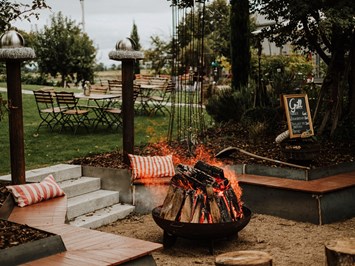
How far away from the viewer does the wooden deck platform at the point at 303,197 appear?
6262 millimetres

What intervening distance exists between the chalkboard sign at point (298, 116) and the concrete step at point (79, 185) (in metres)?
2.53

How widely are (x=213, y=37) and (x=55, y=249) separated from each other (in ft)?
81.4

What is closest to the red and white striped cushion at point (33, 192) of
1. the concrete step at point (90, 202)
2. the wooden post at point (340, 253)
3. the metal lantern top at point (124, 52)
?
the concrete step at point (90, 202)

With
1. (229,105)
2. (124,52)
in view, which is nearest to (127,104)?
(124,52)

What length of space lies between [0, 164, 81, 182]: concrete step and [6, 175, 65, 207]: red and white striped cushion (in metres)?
0.66

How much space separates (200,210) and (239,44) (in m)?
7.11

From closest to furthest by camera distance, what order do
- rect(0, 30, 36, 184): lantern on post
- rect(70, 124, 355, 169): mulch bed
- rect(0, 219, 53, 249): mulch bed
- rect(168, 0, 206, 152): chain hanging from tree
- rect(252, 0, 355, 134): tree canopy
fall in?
rect(0, 219, 53, 249): mulch bed, rect(0, 30, 36, 184): lantern on post, rect(70, 124, 355, 169): mulch bed, rect(252, 0, 355, 134): tree canopy, rect(168, 0, 206, 152): chain hanging from tree

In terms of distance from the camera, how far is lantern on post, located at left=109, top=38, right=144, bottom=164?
23.0 feet

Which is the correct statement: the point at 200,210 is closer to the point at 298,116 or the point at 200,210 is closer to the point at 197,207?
the point at 197,207

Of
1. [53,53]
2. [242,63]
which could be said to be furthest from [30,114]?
[53,53]

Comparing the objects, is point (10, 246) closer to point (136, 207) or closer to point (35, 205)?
point (35, 205)

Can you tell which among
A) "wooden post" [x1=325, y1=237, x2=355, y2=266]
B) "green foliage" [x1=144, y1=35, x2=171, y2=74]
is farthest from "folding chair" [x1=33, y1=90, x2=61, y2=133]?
"green foliage" [x1=144, y1=35, x2=171, y2=74]

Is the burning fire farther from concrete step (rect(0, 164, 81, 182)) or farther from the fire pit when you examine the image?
concrete step (rect(0, 164, 81, 182))

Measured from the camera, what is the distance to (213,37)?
92.3 ft
